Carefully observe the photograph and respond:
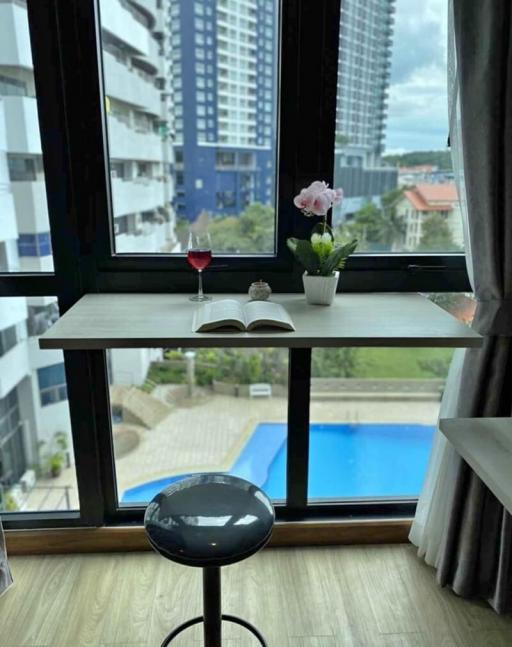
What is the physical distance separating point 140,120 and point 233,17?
1.47 feet

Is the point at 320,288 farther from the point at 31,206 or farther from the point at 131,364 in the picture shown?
the point at 31,206

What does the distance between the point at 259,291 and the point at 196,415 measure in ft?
2.45

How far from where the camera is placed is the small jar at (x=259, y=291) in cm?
170

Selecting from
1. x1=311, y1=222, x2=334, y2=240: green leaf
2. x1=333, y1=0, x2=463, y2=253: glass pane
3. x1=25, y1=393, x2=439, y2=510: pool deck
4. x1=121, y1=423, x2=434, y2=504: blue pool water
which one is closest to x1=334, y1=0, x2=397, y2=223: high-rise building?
x1=333, y1=0, x2=463, y2=253: glass pane

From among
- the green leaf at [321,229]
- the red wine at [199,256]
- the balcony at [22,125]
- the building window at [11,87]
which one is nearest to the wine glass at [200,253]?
the red wine at [199,256]

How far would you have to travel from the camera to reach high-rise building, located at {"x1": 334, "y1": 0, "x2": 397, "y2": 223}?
5.66ft

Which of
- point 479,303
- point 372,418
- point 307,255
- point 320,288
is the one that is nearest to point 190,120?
point 307,255

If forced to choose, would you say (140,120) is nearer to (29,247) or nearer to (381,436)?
(29,247)

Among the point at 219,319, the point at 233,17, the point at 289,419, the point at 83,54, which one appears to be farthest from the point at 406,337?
the point at 83,54

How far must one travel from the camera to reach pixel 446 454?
1839mm

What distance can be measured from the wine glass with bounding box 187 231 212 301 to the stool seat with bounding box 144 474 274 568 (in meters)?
0.64

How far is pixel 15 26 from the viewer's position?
5.48 ft

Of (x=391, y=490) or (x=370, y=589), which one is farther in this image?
(x=391, y=490)

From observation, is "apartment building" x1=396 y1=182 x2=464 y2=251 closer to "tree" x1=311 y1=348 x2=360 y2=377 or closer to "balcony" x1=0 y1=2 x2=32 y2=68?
"tree" x1=311 y1=348 x2=360 y2=377
